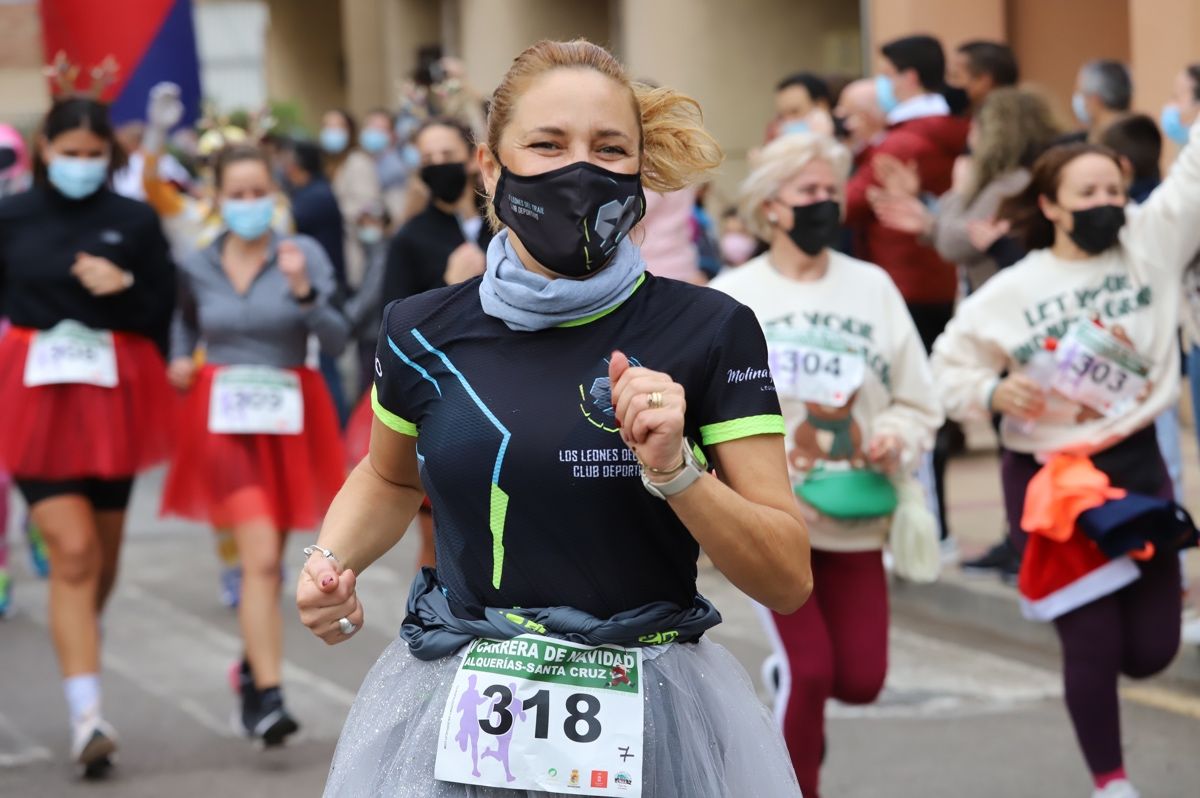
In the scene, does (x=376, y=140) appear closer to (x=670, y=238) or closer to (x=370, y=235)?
(x=370, y=235)

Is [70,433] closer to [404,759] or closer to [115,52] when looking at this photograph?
[404,759]

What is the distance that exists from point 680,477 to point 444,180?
15.9 feet

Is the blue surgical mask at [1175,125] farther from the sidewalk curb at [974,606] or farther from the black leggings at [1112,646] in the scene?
the black leggings at [1112,646]

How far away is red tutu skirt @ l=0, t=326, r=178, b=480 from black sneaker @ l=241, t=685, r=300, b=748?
956 millimetres

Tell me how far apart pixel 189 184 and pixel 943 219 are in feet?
35.7

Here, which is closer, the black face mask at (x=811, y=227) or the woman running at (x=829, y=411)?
the woman running at (x=829, y=411)

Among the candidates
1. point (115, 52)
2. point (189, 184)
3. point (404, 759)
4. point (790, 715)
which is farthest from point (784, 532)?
point (189, 184)

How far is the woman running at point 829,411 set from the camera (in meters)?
5.52

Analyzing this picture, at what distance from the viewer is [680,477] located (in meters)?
Answer: 2.85

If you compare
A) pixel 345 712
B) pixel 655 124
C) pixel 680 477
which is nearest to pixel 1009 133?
pixel 345 712

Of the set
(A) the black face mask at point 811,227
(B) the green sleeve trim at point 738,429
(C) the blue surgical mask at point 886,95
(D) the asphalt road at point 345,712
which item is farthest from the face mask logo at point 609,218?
(C) the blue surgical mask at point 886,95

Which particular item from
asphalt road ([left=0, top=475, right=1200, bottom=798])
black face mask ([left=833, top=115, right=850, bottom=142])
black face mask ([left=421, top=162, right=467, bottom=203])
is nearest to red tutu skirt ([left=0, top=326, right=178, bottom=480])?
asphalt road ([left=0, top=475, right=1200, bottom=798])

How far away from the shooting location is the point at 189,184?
18344mm

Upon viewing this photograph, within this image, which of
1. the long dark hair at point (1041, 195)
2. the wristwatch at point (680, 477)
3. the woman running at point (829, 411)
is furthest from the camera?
the long dark hair at point (1041, 195)
